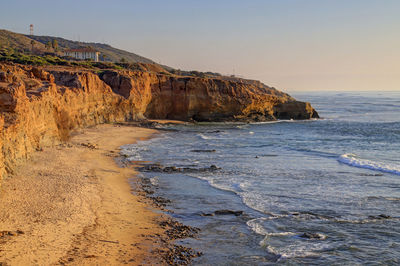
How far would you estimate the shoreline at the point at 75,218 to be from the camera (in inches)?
420

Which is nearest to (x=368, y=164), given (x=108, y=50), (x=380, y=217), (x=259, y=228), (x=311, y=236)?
(x=380, y=217)

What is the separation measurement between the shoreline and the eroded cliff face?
1.42 metres

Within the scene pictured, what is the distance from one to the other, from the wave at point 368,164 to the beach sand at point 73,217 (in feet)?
49.1

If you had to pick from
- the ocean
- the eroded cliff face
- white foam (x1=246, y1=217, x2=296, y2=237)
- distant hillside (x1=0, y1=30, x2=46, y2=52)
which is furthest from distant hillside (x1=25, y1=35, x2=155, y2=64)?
white foam (x1=246, y1=217, x2=296, y2=237)

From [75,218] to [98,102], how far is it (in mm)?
30453

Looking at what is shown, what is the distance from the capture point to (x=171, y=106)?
56312mm

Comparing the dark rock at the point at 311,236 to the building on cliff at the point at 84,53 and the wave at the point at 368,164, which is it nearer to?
the wave at the point at 368,164

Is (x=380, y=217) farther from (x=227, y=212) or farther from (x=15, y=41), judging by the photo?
(x=15, y=41)

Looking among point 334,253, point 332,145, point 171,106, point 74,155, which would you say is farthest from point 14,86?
point 171,106

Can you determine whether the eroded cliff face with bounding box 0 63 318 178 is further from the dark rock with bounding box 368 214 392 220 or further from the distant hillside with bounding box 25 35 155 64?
the distant hillside with bounding box 25 35 155 64

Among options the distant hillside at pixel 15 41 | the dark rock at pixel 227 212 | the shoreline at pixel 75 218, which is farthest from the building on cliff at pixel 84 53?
the dark rock at pixel 227 212

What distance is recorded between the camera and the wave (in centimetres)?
2422

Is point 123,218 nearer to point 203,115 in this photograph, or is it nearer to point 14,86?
point 14,86

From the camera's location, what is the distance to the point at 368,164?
26.0 meters
